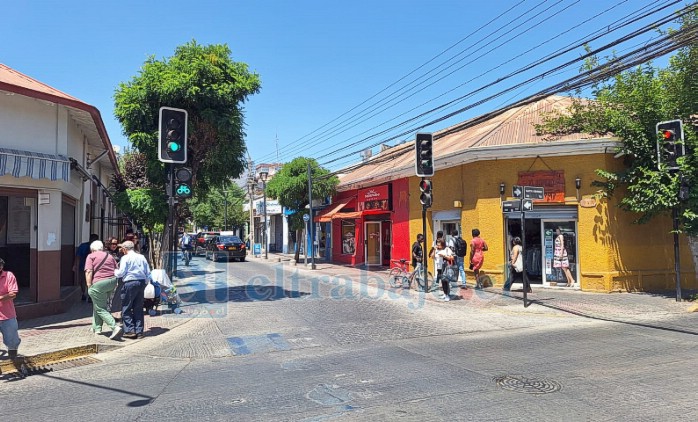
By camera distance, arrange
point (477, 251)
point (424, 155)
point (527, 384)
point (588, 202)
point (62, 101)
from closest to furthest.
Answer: point (527, 384) < point (62, 101) < point (424, 155) < point (588, 202) < point (477, 251)

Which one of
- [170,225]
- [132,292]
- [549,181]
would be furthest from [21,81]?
[549,181]

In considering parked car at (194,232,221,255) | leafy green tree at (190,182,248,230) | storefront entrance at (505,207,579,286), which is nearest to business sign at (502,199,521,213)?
storefront entrance at (505,207,579,286)

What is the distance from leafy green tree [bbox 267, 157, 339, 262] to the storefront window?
2129mm

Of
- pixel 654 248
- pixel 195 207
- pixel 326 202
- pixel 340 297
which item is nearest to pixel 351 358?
pixel 340 297

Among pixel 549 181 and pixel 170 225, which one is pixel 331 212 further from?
pixel 170 225

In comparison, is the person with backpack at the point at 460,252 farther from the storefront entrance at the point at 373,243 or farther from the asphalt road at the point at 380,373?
the storefront entrance at the point at 373,243

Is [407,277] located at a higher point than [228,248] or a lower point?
lower

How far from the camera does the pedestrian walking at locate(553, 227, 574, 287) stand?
570 inches

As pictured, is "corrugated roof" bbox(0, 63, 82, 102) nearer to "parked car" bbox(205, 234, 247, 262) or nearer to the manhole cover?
the manhole cover

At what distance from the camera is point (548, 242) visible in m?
15.0

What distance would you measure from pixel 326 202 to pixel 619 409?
24.5 metres

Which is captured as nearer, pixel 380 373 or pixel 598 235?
pixel 380 373

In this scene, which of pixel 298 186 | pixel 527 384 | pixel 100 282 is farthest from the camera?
pixel 298 186

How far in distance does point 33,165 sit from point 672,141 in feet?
47.5
